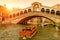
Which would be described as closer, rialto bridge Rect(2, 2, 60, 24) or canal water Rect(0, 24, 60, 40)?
canal water Rect(0, 24, 60, 40)

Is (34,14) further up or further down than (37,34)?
further up

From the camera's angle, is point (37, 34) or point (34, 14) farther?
point (34, 14)

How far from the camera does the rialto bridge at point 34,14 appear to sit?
3884 centimetres

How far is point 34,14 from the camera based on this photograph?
39688mm

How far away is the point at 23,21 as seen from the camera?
1634 inches

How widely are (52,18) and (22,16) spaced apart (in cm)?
558

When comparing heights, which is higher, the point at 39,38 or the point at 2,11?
the point at 2,11

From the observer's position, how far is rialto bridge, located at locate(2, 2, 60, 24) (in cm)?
3884

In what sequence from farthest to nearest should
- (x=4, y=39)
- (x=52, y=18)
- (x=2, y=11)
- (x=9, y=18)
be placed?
(x=2, y=11)
(x=9, y=18)
(x=52, y=18)
(x=4, y=39)

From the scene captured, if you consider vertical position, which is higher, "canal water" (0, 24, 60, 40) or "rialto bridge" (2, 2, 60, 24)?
"rialto bridge" (2, 2, 60, 24)

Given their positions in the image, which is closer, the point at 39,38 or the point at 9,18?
the point at 39,38

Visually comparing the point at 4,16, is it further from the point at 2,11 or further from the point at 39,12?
the point at 39,12

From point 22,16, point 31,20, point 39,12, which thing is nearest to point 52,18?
point 39,12

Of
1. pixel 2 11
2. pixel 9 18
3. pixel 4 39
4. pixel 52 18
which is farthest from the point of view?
pixel 2 11
